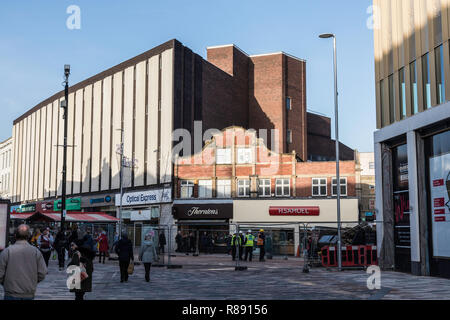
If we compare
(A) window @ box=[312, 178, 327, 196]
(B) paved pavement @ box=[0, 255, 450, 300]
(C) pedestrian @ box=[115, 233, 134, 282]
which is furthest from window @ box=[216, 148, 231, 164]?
(C) pedestrian @ box=[115, 233, 134, 282]

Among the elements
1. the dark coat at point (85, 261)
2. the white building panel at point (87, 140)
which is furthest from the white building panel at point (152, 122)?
the dark coat at point (85, 261)

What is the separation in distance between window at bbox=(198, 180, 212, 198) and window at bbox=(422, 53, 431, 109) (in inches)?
1117

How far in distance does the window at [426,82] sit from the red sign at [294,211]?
83.3 feet

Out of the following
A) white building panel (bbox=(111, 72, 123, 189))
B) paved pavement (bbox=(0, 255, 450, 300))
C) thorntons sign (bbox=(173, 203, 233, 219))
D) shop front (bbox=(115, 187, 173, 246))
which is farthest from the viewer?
white building panel (bbox=(111, 72, 123, 189))

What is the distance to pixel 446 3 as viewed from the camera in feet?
60.7

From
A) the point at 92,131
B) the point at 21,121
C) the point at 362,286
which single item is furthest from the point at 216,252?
the point at 21,121

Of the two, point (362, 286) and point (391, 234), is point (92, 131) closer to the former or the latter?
point (391, 234)

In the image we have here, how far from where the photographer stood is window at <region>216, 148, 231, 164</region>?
155 feet

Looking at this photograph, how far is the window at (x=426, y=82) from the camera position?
64.8ft

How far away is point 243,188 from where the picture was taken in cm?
4659

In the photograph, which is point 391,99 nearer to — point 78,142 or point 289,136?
point 289,136

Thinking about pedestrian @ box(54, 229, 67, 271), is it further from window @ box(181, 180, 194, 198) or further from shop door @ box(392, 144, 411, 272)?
window @ box(181, 180, 194, 198)

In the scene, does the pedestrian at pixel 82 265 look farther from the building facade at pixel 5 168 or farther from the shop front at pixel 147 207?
the building facade at pixel 5 168

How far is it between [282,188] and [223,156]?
18.6 feet
